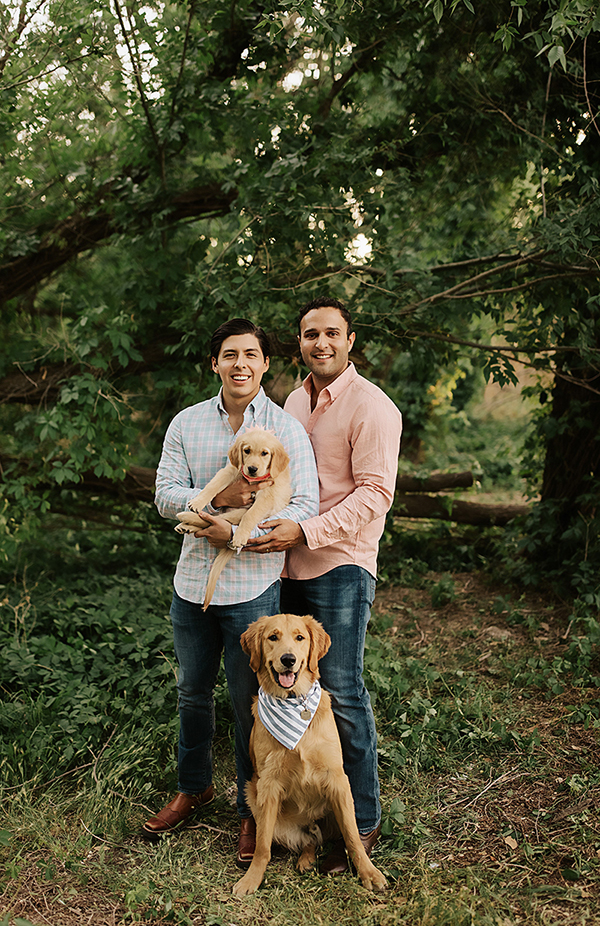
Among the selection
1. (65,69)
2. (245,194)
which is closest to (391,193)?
(245,194)

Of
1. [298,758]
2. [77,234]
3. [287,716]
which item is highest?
[77,234]

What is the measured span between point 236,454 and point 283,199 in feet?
8.85

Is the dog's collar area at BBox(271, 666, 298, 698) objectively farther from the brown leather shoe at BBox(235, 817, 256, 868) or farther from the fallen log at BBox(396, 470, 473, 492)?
the fallen log at BBox(396, 470, 473, 492)

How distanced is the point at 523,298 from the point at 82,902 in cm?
498

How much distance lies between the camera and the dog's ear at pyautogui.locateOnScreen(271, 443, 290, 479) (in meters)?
2.73

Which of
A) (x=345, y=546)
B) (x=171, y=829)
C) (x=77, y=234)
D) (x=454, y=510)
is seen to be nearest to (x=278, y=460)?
(x=345, y=546)

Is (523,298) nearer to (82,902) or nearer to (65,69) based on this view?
(65,69)

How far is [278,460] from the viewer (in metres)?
2.75

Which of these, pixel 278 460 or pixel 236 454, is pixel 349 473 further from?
pixel 236 454

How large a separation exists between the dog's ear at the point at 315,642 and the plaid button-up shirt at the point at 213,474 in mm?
256

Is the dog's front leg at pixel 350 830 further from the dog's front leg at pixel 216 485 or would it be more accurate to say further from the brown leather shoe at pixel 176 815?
the dog's front leg at pixel 216 485

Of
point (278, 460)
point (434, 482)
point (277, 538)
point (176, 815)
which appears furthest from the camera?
point (434, 482)

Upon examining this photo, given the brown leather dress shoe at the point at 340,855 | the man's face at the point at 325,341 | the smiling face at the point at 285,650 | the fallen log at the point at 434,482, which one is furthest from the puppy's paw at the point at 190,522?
the fallen log at the point at 434,482

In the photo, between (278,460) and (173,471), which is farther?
(173,471)
